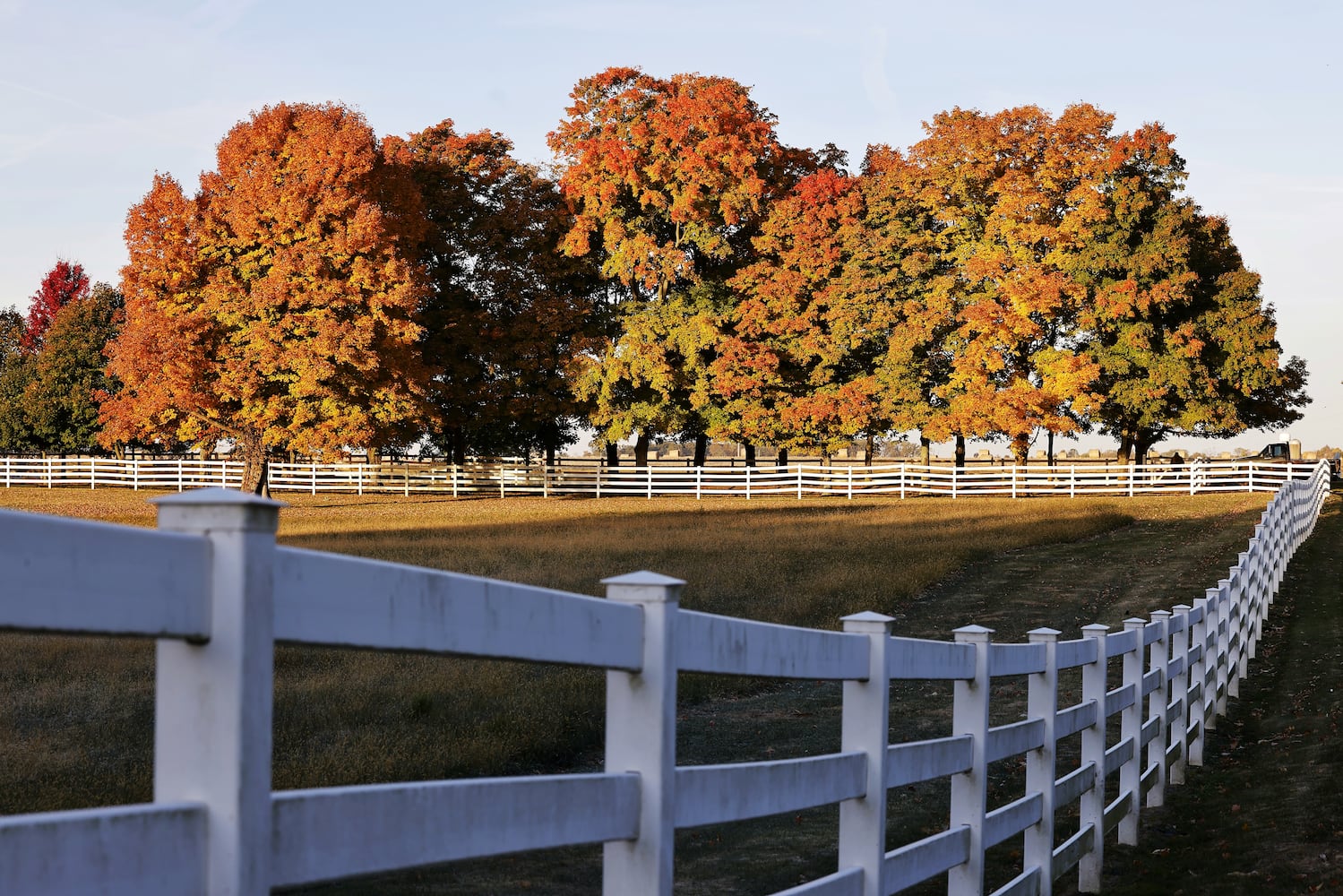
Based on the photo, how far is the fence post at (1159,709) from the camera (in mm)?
9422

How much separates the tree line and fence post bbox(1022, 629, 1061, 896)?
1545 inches

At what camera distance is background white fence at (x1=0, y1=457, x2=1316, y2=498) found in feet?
158

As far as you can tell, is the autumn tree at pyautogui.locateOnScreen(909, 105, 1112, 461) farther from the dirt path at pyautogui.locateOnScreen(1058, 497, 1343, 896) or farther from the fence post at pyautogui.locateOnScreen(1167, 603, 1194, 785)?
the fence post at pyautogui.locateOnScreen(1167, 603, 1194, 785)

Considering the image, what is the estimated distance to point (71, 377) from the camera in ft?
211

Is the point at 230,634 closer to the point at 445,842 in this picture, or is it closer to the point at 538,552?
the point at 445,842

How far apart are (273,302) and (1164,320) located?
30289 mm

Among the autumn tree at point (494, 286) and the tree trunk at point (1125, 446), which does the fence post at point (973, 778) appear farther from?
the tree trunk at point (1125, 446)

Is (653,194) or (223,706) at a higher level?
(653,194)

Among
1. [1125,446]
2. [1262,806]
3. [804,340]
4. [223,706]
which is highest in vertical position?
[804,340]

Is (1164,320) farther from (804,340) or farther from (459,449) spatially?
(459,449)

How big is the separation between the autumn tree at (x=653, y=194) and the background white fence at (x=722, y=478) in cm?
243

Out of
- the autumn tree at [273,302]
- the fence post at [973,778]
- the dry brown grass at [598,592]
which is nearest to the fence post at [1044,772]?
the fence post at [973,778]

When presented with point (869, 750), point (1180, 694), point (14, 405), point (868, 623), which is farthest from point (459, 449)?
point (869, 750)

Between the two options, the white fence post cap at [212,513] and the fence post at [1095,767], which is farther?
the fence post at [1095,767]
